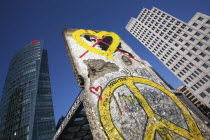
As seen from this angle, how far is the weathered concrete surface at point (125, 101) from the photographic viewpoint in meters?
2.15

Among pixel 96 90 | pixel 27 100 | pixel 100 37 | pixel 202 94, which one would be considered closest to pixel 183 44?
pixel 202 94

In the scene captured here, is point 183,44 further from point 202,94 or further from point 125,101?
point 125,101

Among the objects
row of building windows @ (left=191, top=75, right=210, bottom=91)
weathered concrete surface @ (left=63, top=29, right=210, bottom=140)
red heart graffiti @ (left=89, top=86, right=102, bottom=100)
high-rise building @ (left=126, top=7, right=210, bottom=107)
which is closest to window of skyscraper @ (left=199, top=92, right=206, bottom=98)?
high-rise building @ (left=126, top=7, right=210, bottom=107)

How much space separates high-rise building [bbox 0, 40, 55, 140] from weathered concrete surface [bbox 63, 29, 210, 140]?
37787 millimetres

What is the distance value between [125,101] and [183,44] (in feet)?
119

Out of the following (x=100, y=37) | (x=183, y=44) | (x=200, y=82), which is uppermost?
(x=183, y=44)

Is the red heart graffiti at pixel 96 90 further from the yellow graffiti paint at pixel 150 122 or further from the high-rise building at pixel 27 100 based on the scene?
the high-rise building at pixel 27 100

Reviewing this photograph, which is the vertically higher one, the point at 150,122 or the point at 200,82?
the point at 200,82

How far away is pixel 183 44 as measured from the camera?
107 feet

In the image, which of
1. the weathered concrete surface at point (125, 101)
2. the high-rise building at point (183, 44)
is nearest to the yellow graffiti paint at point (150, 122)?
the weathered concrete surface at point (125, 101)

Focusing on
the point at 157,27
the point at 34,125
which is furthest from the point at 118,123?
the point at 157,27

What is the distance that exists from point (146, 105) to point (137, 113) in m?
0.30

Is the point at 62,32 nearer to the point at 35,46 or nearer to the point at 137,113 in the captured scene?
the point at 137,113

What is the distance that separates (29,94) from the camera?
4150 centimetres
